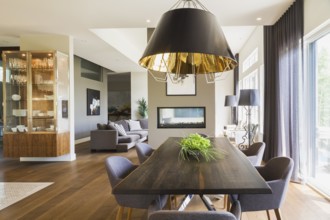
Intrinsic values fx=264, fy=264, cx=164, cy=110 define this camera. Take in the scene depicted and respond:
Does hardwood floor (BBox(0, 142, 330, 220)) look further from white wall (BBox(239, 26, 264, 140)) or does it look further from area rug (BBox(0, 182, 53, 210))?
white wall (BBox(239, 26, 264, 140))

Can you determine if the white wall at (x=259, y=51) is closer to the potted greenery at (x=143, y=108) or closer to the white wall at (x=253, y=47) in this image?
the white wall at (x=253, y=47)

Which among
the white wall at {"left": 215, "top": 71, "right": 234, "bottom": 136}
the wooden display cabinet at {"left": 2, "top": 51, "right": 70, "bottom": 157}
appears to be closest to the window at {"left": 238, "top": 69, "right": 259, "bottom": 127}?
the white wall at {"left": 215, "top": 71, "right": 234, "bottom": 136}

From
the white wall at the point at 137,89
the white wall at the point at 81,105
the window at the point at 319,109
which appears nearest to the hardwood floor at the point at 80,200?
the window at the point at 319,109

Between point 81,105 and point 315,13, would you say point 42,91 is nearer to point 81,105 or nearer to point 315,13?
point 81,105

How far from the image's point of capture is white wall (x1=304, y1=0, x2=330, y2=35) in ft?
11.4

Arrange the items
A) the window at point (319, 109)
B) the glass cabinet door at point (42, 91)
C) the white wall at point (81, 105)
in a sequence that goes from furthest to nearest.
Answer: the white wall at point (81, 105) < the glass cabinet door at point (42, 91) < the window at point (319, 109)

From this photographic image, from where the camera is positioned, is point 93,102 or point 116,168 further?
point 93,102

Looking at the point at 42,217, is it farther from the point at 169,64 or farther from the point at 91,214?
the point at 169,64

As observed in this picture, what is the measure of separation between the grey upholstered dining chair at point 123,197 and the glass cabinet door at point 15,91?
421cm

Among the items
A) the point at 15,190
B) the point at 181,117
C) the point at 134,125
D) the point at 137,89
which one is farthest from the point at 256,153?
the point at 137,89

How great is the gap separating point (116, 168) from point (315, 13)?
345cm

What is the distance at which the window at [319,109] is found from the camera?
151 inches

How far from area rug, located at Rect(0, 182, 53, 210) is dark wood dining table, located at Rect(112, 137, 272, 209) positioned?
250 centimetres

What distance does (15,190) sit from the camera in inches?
163
